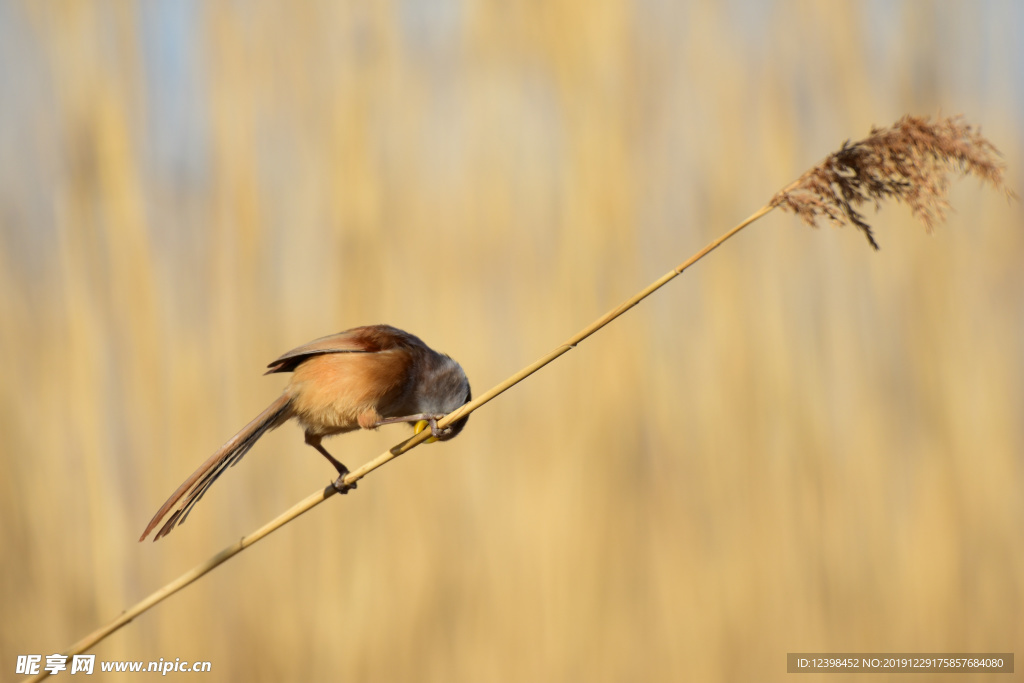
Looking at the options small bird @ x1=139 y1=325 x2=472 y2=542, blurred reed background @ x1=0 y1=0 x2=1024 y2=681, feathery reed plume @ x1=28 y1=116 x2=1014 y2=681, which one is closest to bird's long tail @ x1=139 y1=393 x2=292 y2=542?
small bird @ x1=139 y1=325 x2=472 y2=542

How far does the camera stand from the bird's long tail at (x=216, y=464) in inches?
54.2

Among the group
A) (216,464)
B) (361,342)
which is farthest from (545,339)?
(216,464)

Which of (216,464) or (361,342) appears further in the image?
(361,342)

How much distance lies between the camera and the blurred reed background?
2.54m

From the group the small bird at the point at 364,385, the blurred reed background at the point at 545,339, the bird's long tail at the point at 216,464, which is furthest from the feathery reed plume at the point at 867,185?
the blurred reed background at the point at 545,339

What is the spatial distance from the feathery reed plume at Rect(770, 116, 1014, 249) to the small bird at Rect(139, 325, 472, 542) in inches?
37.5

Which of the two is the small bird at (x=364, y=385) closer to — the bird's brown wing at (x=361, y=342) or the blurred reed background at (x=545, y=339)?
the bird's brown wing at (x=361, y=342)

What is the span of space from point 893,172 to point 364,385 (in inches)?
50.1

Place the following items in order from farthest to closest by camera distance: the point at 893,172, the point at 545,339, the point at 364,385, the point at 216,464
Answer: the point at 545,339 < the point at 364,385 < the point at 216,464 < the point at 893,172

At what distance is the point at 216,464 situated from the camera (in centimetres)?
164

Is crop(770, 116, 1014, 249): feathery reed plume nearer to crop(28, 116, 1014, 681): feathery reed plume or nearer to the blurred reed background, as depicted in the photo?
crop(28, 116, 1014, 681): feathery reed plume

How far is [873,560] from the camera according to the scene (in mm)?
2762

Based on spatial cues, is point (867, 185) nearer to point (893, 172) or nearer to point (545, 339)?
point (893, 172)

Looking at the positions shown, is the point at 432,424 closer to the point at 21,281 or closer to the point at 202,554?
the point at 202,554
